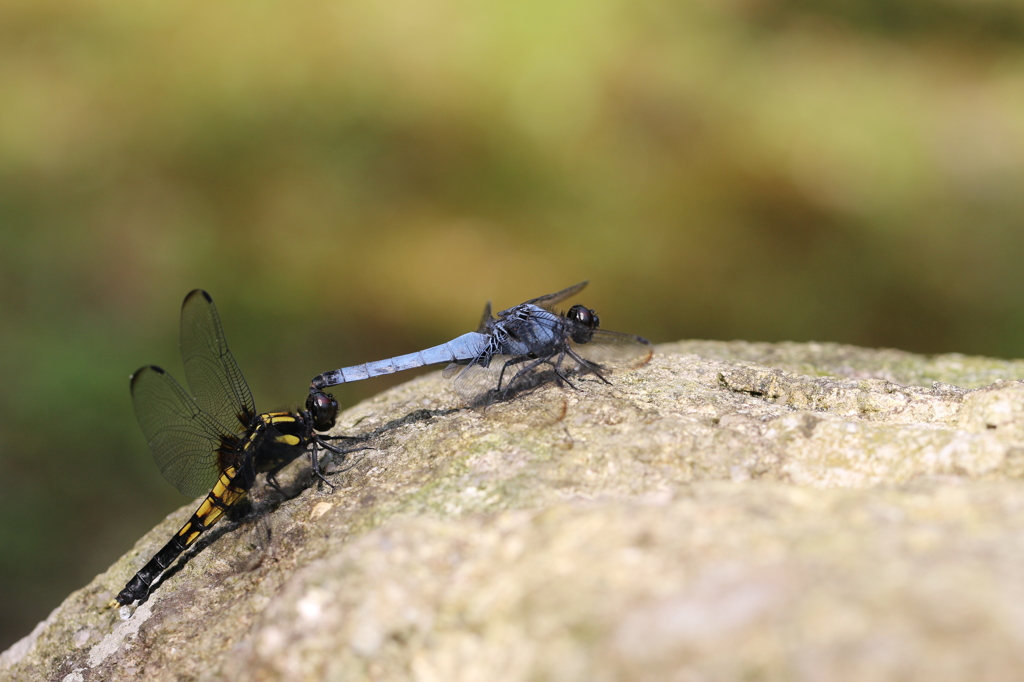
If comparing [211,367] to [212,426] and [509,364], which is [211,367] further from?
[509,364]

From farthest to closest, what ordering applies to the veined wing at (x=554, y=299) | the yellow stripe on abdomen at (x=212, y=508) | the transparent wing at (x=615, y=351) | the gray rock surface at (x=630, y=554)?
the veined wing at (x=554, y=299) → the transparent wing at (x=615, y=351) → the yellow stripe on abdomen at (x=212, y=508) → the gray rock surface at (x=630, y=554)

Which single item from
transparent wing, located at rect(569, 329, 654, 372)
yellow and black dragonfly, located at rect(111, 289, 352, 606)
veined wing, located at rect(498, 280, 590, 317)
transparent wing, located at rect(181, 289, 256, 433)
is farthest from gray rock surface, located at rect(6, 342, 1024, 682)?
veined wing, located at rect(498, 280, 590, 317)

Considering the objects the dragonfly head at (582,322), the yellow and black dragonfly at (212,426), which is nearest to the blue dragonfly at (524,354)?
the dragonfly head at (582,322)

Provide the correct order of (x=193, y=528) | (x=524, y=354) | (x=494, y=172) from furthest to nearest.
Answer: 1. (x=494, y=172)
2. (x=524, y=354)
3. (x=193, y=528)

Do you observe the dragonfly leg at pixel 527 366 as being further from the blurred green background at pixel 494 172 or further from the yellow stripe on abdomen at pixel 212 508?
the blurred green background at pixel 494 172

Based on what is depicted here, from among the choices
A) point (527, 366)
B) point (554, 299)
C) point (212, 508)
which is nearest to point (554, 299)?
point (554, 299)

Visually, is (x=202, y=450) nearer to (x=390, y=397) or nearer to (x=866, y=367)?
(x=390, y=397)
